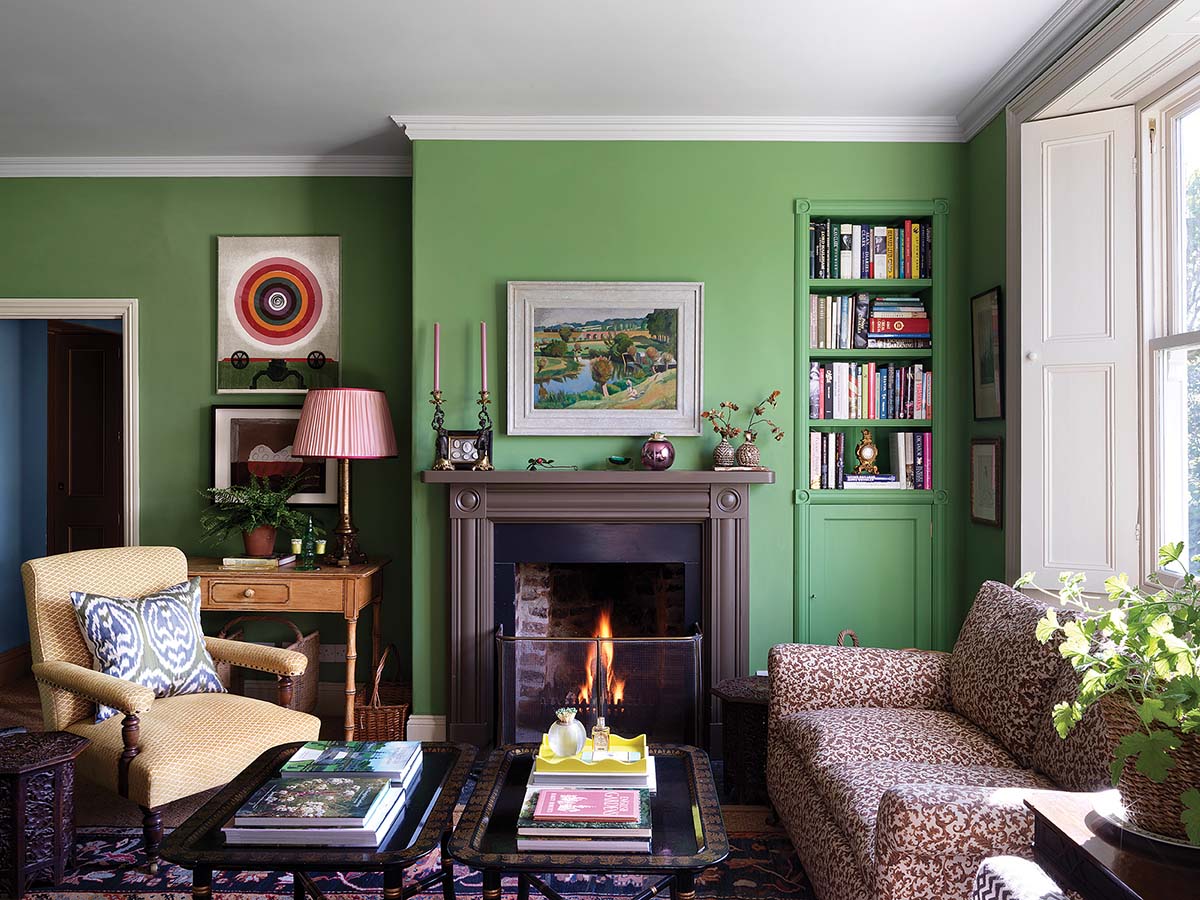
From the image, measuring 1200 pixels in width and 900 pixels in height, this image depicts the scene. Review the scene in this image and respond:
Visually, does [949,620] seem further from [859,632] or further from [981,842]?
[981,842]

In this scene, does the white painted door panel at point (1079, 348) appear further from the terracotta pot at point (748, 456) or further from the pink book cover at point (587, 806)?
the pink book cover at point (587, 806)

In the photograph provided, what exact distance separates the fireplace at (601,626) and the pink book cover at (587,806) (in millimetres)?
1513

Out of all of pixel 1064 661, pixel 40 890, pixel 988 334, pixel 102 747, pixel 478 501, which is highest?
pixel 988 334

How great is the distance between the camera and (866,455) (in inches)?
148

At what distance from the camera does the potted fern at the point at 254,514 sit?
3.87 metres

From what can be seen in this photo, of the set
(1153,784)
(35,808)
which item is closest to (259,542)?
(35,808)

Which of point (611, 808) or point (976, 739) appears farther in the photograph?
point (976, 739)

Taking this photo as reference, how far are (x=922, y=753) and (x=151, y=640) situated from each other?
251cm

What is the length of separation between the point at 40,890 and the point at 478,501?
6.33 ft

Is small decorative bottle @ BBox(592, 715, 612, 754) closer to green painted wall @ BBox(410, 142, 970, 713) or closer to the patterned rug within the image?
the patterned rug

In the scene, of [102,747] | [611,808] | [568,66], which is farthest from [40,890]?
[568,66]

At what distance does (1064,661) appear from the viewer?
2.11 m

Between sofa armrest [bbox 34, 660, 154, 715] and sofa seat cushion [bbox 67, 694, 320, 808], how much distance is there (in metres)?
0.11

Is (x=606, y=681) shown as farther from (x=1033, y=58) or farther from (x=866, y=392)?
(x=1033, y=58)
